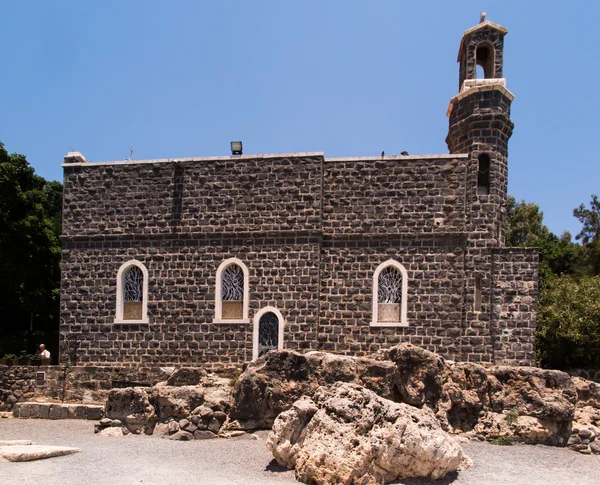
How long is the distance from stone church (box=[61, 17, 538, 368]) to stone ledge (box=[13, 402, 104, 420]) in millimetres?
2953

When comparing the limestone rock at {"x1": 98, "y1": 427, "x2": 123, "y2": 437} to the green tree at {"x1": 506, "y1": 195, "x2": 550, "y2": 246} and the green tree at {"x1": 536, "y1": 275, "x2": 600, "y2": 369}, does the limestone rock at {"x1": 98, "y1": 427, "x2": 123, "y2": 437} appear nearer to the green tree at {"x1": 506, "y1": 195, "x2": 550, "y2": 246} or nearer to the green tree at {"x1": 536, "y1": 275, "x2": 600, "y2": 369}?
the green tree at {"x1": 536, "y1": 275, "x2": 600, "y2": 369}

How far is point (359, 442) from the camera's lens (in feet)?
32.7

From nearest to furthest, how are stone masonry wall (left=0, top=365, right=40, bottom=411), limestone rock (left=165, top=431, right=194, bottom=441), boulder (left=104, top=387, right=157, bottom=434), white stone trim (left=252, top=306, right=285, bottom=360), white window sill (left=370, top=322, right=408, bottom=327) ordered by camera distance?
limestone rock (left=165, top=431, right=194, bottom=441) → boulder (left=104, top=387, right=157, bottom=434) → stone masonry wall (left=0, top=365, right=40, bottom=411) → white window sill (left=370, top=322, right=408, bottom=327) → white stone trim (left=252, top=306, right=285, bottom=360)

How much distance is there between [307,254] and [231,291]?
2.56 metres

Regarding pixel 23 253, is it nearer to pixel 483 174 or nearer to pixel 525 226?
pixel 483 174

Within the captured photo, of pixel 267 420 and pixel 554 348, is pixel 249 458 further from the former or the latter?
pixel 554 348

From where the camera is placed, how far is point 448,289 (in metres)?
17.7

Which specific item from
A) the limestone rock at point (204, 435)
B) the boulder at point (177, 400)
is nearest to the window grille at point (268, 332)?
the boulder at point (177, 400)

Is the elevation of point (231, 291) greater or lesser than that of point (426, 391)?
greater

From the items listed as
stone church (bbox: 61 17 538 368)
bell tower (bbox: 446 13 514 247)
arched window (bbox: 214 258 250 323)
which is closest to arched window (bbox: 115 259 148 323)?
stone church (bbox: 61 17 538 368)

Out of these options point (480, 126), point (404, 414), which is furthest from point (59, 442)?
point (480, 126)

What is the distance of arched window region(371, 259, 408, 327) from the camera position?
58.7 ft

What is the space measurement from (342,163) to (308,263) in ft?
10.3

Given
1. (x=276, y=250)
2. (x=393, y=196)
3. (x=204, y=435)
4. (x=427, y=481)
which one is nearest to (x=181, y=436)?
(x=204, y=435)
